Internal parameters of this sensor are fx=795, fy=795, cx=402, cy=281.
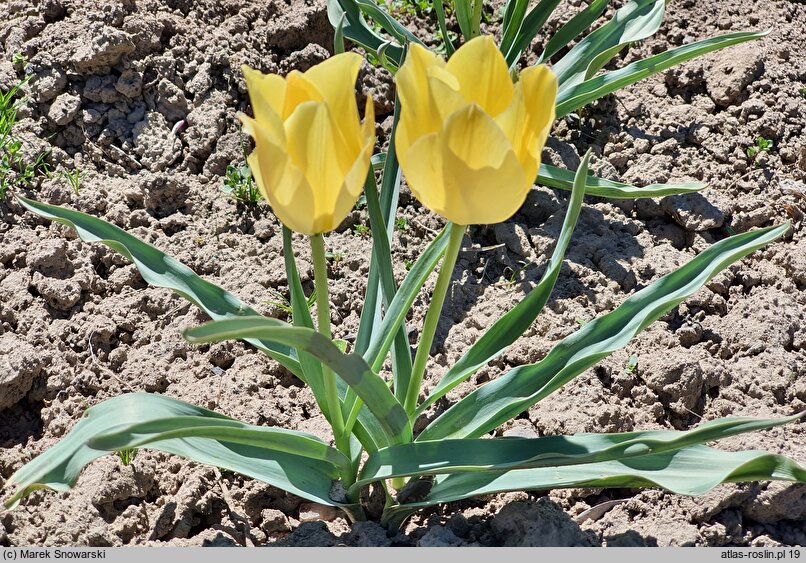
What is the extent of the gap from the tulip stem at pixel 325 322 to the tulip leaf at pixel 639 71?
3.64ft

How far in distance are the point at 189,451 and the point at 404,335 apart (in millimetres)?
477

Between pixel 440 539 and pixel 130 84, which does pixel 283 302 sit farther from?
pixel 130 84

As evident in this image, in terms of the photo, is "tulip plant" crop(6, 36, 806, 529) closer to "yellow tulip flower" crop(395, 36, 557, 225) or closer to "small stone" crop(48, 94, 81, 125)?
"yellow tulip flower" crop(395, 36, 557, 225)

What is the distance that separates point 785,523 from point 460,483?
72 cm

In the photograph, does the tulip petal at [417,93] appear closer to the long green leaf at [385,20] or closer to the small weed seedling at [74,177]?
the long green leaf at [385,20]

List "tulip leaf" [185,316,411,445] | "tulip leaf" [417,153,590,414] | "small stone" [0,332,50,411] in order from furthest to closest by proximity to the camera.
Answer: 1. "small stone" [0,332,50,411]
2. "tulip leaf" [417,153,590,414]
3. "tulip leaf" [185,316,411,445]

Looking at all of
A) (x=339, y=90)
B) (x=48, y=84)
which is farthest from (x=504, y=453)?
(x=48, y=84)

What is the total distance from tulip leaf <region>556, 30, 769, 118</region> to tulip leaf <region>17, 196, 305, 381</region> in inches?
44.7

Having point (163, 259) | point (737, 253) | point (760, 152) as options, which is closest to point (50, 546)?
point (163, 259)

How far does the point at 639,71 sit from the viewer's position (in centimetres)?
222

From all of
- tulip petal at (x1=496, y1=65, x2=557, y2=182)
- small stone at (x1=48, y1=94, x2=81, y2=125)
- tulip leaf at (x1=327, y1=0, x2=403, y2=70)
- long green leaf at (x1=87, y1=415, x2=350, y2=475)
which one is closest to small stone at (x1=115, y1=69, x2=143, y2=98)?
small stone at (x1=48, y1=94, x2=81, y2=125)

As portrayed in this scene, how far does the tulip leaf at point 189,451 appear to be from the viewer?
1272mm

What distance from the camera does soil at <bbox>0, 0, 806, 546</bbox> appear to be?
1.69 m

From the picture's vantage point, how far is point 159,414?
1.37 meters
